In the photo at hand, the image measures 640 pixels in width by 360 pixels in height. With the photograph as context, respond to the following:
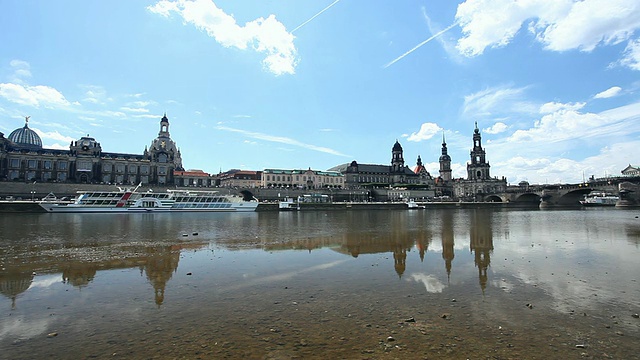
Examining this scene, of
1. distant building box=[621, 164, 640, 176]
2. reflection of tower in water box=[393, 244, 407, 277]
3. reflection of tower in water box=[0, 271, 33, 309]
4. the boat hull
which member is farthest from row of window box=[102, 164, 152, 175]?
distant building box=[621, 164, 640, 176]

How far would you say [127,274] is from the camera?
12.4m

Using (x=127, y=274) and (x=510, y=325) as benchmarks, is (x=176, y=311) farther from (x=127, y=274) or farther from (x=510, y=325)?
(x=510, y=325)

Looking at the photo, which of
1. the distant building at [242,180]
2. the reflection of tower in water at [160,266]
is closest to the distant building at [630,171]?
the distant building at [242,180]

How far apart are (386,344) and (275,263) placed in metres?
8.86

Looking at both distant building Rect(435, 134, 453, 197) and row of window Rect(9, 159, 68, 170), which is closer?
row of window Rect(9, 159, 68, 170)

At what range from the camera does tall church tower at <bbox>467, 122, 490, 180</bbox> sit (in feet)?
516

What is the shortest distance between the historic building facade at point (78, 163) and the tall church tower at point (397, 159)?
348 ft

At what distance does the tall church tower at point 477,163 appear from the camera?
15738 centimetres

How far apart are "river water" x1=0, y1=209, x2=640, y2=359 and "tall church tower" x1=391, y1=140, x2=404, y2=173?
155076 mm

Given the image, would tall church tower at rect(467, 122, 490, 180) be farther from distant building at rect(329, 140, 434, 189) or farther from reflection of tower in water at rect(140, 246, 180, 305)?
reflection of tower in water at rect(140, 246, 180, 305)

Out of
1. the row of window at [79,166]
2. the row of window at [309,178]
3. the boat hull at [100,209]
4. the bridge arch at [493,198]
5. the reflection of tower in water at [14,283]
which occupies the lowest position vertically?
the reflection of tower in water at [14,283]

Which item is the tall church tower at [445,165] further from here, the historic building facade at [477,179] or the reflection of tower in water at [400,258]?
the reflection of tower in water at [400,258]

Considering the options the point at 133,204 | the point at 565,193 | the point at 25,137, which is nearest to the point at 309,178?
the point at 133,204

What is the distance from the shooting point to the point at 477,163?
525ft
